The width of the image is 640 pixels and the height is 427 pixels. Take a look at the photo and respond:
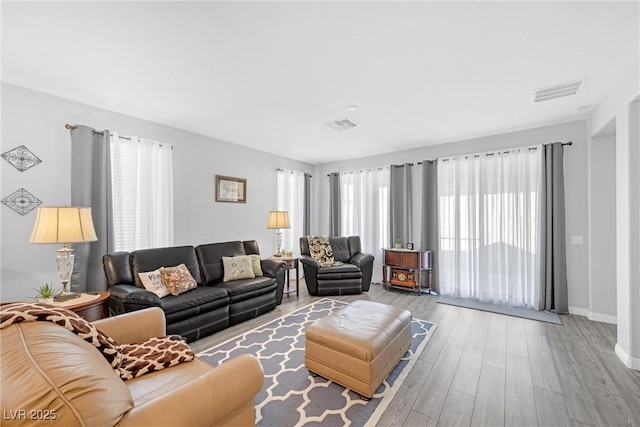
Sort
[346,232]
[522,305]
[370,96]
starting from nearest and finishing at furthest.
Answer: [370,96]
[522,305]
[346,232]

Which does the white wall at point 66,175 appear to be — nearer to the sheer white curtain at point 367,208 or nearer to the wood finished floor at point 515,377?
the wood finished floor at point 515,377

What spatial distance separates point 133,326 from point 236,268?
192 cm

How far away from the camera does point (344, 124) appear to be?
3738 mm

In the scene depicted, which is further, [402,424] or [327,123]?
[327,123]

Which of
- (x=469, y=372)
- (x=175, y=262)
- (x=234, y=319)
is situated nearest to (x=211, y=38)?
(x=175, y=262)

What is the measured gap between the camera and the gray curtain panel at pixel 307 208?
19.4ft

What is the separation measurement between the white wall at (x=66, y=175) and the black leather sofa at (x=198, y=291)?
571 mm

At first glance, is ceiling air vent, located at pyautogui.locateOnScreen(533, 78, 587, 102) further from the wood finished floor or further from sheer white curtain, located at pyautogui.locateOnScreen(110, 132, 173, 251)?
sheer white curtain, located at pyautogui.locateOnScreen(110, 132, 173, 251)

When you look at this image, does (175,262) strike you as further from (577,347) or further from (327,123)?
(577,347)

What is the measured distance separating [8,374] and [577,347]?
4.18 m

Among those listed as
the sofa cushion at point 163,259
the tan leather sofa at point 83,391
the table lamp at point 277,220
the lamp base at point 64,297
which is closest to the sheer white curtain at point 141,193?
the sofa cushion at point 163,259

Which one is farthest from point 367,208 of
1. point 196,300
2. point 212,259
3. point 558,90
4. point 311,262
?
point 196,300

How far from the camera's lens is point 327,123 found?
12.1ft

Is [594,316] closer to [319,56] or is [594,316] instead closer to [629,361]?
[629,361]
